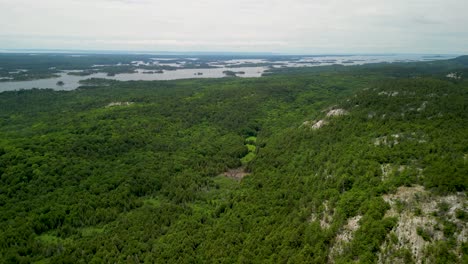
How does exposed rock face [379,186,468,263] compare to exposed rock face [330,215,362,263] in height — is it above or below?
above

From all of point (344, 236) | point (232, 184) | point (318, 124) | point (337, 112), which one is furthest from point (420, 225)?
point (337, 112)

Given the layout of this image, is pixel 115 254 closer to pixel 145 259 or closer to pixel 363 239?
pixel 145 259

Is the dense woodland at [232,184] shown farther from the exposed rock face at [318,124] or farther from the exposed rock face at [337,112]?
the exposed rock face at [318,124]

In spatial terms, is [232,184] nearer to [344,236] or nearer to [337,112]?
[337,112]

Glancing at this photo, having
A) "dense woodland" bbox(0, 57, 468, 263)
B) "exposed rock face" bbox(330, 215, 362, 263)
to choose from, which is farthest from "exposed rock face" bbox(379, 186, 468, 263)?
"exposed rock face" bbox(330, 215, 362, 263)

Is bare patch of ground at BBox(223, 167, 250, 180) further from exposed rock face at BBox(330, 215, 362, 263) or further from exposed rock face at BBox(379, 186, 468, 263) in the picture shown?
exposed rock face at BBox(379, 186, 468, 263)

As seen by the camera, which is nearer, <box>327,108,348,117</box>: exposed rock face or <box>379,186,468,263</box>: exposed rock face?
<box>379,186,468,263</box>: exposed rock face

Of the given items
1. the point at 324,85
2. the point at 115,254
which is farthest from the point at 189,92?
the point at 115,254

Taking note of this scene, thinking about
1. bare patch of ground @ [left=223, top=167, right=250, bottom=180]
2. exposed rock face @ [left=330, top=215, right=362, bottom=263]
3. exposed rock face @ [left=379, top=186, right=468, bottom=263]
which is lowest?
bare patch of ground @ [left=223, top=167, right=250, bottom=180]

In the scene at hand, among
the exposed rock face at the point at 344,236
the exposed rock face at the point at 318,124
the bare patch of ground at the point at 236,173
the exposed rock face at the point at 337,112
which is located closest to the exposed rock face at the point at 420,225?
the exposed rock face at the point at 344,236
